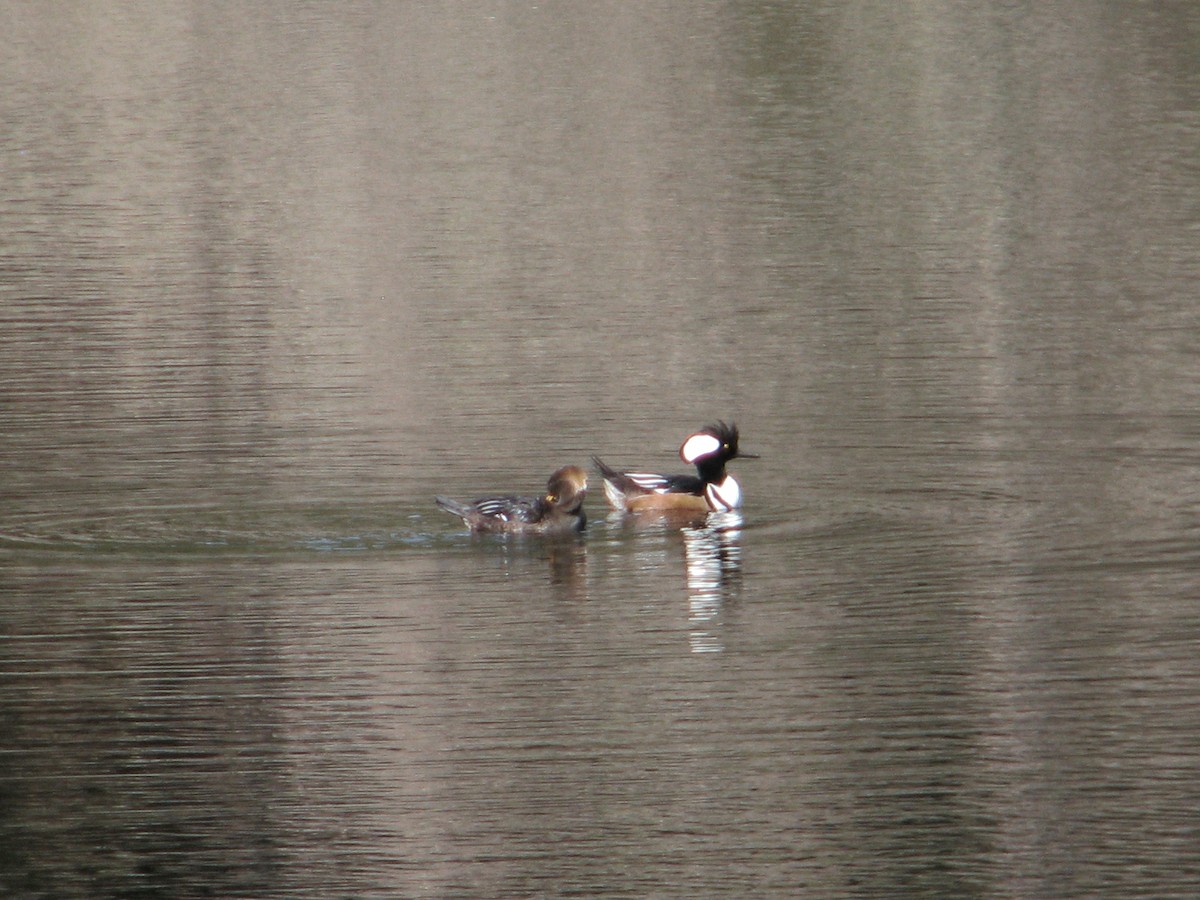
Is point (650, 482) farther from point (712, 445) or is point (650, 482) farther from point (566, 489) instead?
point (566, 489)

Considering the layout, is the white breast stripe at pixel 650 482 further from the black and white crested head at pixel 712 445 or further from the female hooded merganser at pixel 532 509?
the female hooded merganser at pixel 532 509

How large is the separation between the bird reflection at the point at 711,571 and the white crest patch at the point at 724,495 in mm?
64

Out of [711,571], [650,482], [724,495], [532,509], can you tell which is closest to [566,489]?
[532,509]

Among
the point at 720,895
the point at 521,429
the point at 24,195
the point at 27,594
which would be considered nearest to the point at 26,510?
the point at 27,594

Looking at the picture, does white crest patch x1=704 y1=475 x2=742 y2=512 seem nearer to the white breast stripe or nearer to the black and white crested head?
the black and white crested head

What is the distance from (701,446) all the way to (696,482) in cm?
37

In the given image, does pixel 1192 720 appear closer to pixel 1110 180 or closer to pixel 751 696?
pixel 751 696

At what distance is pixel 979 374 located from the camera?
72.3 ft

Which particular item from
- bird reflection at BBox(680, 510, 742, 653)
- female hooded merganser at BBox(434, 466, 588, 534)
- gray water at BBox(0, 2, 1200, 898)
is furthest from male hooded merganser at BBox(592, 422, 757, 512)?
female hooded merganser at BBox(434, 466, 588, 534)

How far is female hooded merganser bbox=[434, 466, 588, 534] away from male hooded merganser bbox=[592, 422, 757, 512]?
33.8 inches

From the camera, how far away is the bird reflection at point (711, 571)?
44.1 feet

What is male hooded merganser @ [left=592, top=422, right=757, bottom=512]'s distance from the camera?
17.2 metres

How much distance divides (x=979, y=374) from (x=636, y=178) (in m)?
18.9

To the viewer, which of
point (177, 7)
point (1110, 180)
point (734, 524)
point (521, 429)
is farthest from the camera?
point (177, 7)
